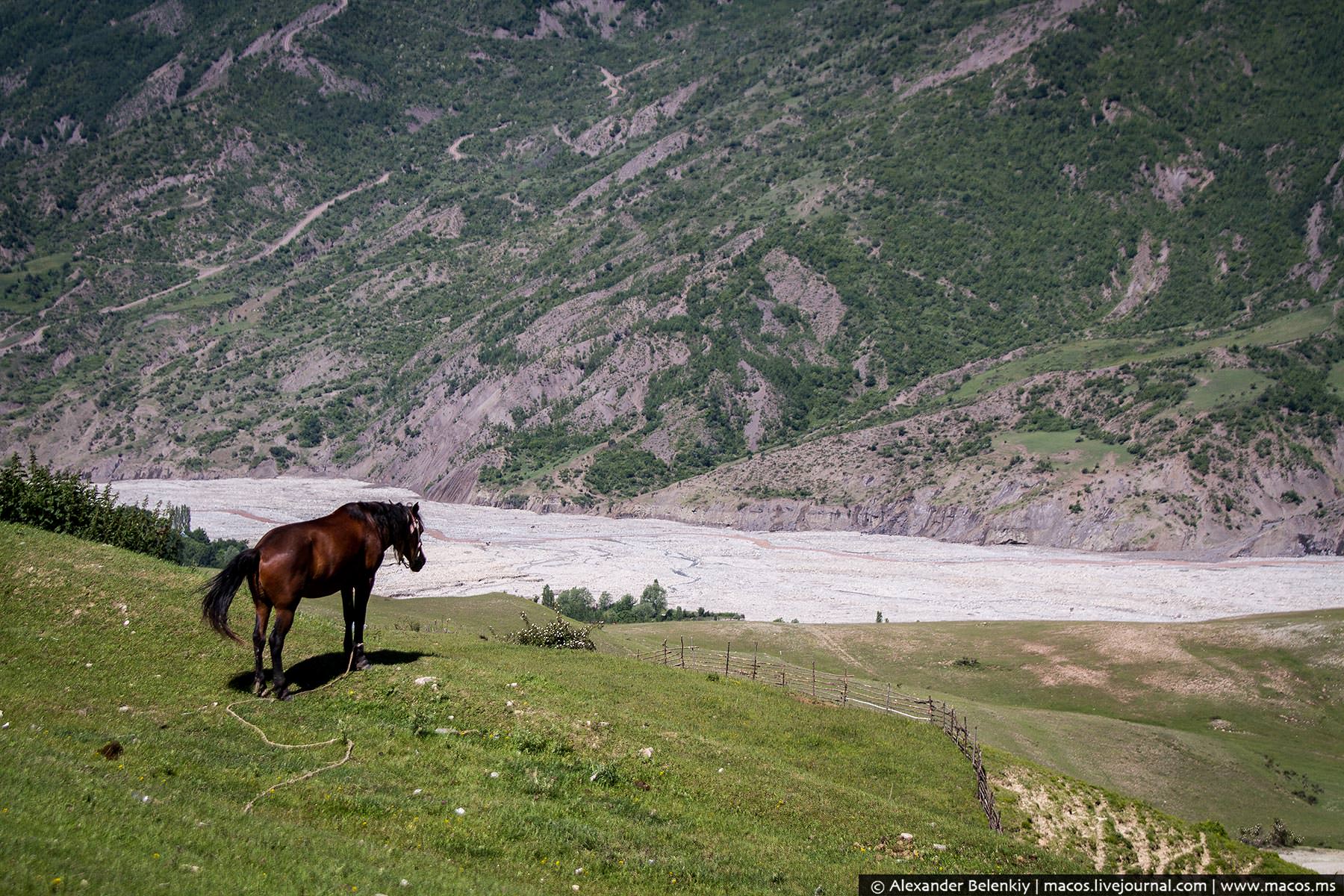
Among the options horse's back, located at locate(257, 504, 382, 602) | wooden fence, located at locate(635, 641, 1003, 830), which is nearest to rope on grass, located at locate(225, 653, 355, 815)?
horse's back, located at locate(257, 504, 382, 602)

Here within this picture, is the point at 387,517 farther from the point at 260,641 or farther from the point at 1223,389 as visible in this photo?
the point at 1223,389

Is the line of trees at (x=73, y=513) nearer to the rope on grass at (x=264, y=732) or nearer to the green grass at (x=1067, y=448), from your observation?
the rope on grass at (x=264, y=732)

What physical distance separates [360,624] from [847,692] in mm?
25763

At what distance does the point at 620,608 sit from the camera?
89.1 meters

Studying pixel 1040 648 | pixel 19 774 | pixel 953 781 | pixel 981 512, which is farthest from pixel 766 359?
pixel 19 774

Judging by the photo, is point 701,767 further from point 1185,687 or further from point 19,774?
point 1185,687

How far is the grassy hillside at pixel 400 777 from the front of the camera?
36.5 ft

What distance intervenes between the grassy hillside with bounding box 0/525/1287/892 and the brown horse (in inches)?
36.2

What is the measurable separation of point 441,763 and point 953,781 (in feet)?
41.5

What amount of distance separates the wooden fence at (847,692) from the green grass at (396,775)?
0.67 meters

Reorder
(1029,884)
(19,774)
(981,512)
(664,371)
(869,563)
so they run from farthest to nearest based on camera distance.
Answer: (664,371), (981,512), (869,563), (1029,884), (19,774)

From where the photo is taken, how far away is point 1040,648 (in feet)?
225

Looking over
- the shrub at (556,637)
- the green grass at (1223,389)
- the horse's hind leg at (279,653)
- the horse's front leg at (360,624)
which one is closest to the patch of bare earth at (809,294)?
the green grass at (1223,389)

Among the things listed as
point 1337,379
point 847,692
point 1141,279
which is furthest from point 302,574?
point 1141,279
